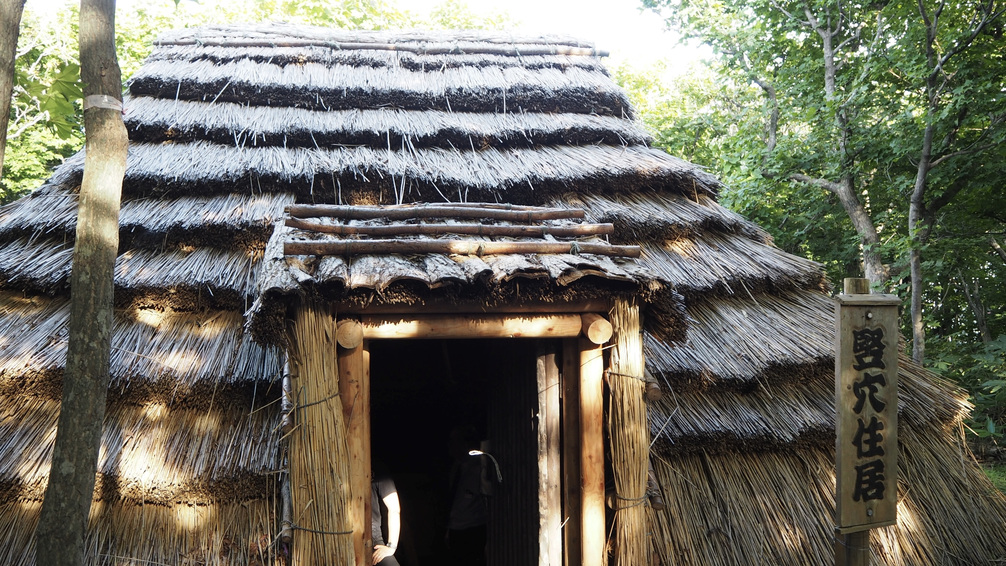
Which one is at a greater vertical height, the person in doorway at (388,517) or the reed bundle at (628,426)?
the reed bundle at (628,426)

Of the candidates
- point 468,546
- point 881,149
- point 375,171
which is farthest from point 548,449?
point 881,149

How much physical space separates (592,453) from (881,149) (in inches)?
313

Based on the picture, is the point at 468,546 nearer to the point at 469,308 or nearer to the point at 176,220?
the point at 469,308

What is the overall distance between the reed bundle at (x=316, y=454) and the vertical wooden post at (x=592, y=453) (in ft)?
3.97

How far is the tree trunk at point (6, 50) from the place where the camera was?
95.6 inches

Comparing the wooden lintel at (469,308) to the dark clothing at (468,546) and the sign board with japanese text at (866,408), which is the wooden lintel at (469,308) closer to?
the sign board with japanese text at (866,408)

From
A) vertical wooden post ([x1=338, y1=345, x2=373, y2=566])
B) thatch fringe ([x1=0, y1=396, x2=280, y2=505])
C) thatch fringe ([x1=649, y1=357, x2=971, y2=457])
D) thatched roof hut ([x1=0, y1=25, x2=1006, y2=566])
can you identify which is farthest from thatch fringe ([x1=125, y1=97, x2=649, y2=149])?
vertical wooden post ([x1=338, y1=345, x2=373, y2=566])

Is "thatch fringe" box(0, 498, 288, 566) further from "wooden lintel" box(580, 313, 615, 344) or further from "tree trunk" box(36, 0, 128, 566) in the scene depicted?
"wooden lintel" box(580, 313, 615, 344)

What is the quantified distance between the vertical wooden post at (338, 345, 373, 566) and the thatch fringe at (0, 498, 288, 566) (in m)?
0.51

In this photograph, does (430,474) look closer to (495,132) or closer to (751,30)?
(495,132)

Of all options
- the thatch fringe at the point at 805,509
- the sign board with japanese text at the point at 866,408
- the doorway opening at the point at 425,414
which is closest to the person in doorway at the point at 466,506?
the doorway opening at the point at 425,414

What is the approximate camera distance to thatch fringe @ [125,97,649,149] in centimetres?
523

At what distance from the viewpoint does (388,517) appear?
13.6 ft

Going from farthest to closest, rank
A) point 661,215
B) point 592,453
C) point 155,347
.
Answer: point 661,215, point 155,347, point 592,453
